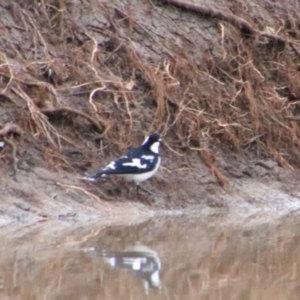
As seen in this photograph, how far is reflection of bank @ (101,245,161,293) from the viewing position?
29.3ft

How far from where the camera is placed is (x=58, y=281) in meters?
8.77

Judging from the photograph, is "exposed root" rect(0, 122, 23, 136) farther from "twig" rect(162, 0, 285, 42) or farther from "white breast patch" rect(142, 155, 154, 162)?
"twig" rect(162, 0, 285, 42)

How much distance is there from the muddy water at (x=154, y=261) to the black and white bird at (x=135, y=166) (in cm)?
70

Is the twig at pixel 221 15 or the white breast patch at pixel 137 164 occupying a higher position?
the twig at pixel 221 15

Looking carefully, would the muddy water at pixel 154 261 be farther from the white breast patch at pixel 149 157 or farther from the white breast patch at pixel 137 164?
the white breast patch at pixel 149 157

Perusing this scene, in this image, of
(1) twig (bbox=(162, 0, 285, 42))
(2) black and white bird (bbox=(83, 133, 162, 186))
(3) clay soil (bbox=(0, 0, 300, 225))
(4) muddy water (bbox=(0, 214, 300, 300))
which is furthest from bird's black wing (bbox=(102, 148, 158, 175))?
(1) twig (bbox=(162, 0, 285, 42))

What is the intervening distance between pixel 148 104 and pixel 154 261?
4634mm

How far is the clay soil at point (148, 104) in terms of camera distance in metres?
12.4

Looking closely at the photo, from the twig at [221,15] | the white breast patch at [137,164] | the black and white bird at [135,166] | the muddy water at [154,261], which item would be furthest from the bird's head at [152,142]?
the twig at [221,15]

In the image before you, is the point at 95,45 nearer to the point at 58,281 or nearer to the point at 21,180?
the point at 21,180

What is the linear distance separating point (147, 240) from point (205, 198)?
2.44 meters

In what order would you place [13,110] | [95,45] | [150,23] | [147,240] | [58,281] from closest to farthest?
1. [58,281]
2. [147,240]
3. [13,110]
4. [95,45]
5. [150,23]

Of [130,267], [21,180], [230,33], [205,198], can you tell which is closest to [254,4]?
[230,33]

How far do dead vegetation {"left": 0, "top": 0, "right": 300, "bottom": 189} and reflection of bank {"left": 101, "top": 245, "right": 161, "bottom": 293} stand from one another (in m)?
2.81
